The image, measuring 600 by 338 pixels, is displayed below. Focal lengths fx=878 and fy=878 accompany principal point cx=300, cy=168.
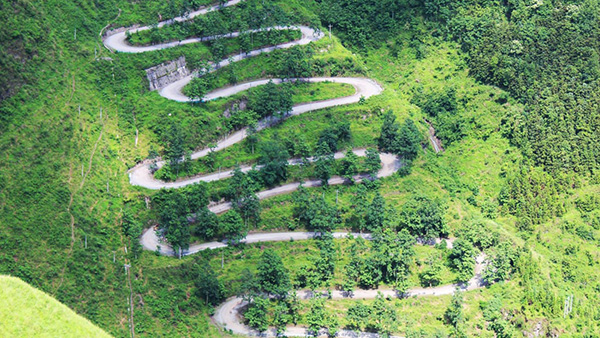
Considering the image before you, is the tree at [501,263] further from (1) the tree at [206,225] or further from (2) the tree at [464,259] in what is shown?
(1) the tree at [206,225]

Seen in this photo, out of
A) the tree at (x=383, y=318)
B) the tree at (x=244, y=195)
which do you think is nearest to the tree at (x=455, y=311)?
the tree at (x=383, y=318)

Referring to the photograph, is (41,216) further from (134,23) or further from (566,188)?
(566,188)

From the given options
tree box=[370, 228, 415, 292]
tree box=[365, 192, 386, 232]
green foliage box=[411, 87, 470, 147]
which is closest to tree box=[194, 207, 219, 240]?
tree box=[370, 228, 415, 292]

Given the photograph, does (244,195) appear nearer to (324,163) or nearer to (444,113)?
(324,163)

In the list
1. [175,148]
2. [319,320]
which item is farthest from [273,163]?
[319,320]

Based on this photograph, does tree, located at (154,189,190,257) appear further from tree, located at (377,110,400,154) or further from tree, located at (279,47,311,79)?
tree, located at (377,110,400,154)

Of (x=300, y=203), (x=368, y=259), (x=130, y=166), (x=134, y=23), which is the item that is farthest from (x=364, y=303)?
(x=134, y=23)
